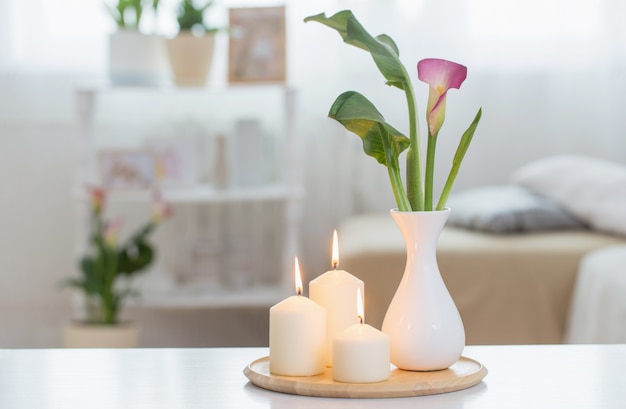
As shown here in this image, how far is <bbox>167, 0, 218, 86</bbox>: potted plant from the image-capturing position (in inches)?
111

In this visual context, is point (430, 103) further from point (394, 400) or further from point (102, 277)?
point (102, 277)

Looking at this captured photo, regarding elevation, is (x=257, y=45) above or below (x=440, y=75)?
above

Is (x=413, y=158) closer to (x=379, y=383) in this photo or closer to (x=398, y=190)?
(x=398, y=190)

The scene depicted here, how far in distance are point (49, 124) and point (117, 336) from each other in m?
0.83

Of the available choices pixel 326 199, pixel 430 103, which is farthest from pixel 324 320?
pixel 326 199

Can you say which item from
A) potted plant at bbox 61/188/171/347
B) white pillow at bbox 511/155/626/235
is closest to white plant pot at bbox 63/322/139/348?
potted plant at bbox 61/188/171/347

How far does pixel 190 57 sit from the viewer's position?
2.82 m

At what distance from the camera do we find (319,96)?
309 centimetres

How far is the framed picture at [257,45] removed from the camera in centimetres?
288

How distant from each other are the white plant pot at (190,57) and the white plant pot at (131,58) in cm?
6

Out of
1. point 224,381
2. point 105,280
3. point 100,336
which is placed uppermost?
point 224,381

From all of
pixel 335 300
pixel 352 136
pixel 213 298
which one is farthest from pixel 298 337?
pixel 352 136

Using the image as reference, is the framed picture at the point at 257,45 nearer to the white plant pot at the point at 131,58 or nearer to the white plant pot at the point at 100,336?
the white plant pot at the point at 131,58

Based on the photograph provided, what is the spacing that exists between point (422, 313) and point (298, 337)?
0.12 meters
